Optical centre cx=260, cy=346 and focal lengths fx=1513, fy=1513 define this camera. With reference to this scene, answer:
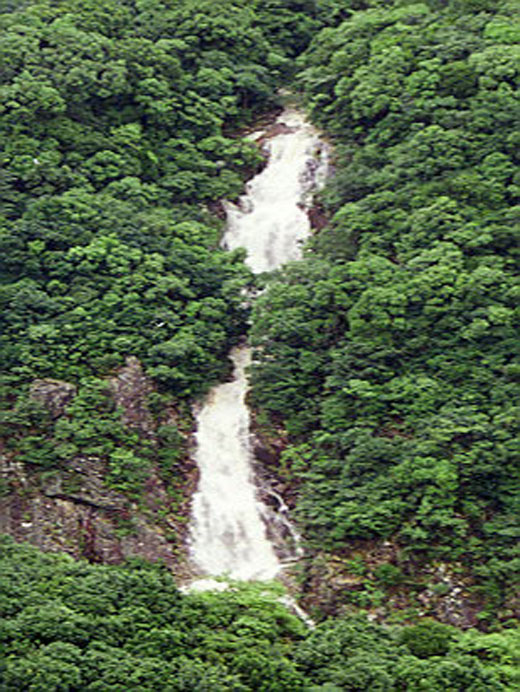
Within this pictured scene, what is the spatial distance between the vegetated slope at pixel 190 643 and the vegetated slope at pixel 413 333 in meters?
2.86

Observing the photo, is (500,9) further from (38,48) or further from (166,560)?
(166,560)

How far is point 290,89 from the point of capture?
153 feet

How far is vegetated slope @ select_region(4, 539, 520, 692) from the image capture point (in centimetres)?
2558

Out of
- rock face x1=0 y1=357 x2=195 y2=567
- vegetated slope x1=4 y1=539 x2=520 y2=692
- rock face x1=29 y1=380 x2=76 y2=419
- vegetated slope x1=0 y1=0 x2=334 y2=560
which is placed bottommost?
vegetated slope x1=4 y1=539 x2=520 y2=692

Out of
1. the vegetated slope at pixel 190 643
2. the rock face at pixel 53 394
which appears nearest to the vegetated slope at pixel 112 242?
the rock face at pixel 53 394

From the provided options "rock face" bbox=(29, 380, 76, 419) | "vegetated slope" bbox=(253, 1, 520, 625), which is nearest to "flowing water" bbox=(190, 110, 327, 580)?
"vegetated slope" bbox=(253, 1, 520, 625)

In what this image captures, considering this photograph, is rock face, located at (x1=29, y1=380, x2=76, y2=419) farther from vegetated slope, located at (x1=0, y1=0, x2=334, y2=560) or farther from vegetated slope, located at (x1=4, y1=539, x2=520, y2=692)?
vegetated slope, located at (x1=4, y1=539, x2=520, y2=692)

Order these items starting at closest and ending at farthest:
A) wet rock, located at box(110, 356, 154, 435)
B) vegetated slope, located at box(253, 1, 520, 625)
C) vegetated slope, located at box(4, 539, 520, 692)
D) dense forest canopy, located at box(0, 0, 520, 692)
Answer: vegetated slope, located at box(4, 539, 520, 692)
dense forest canopy, located at box(0, 0, 520, 692)
vegetated slope, located at box(253, 1, 520, 625)
wet rock, located at box(110, 356, 154, 435)

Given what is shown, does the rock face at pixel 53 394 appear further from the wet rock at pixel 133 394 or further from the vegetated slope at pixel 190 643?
the vegetated slope at pixel 190 643

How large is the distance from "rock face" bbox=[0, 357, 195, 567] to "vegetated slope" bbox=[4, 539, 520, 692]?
2241mm

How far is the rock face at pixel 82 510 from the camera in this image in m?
31.9

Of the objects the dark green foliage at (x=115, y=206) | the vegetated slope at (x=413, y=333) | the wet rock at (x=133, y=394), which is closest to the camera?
the vegetated slope at (x=413, y=333)

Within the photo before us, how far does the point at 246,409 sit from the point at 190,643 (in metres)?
9.93

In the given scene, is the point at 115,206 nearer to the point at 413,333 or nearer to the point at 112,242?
the point at 112,242
